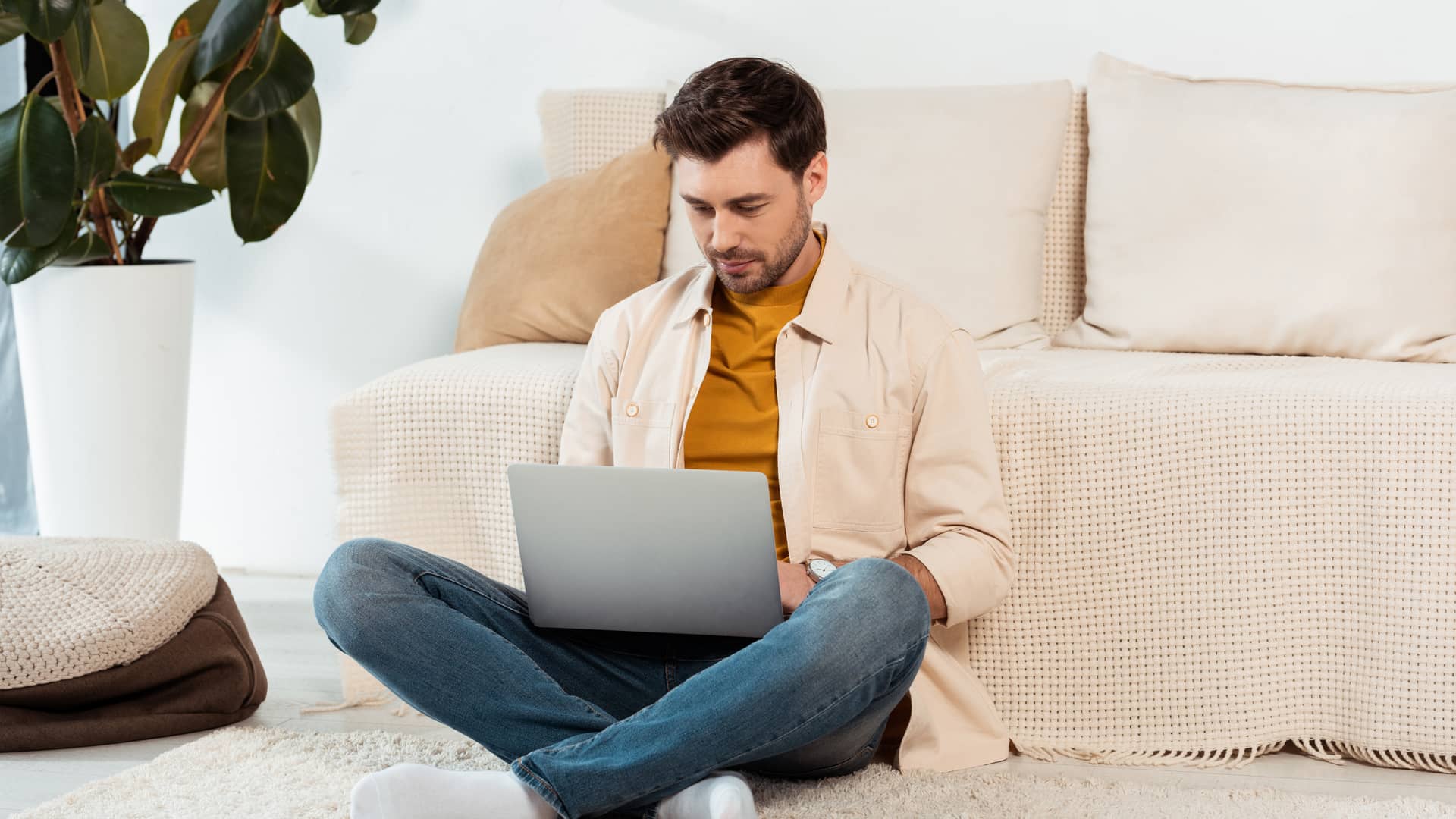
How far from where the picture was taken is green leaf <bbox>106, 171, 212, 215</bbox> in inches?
83.3

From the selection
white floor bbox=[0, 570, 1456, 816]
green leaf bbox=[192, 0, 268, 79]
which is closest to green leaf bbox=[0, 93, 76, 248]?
green leaf bbox=[192, 0, 268, 79]

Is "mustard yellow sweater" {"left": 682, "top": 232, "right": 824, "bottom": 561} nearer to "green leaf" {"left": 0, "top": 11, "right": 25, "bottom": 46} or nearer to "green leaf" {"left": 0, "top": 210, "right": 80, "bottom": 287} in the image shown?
"green leaf" {"left": 0, "top": 210, "right": 80, "bottom": 287}

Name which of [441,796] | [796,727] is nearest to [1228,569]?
[796,727]

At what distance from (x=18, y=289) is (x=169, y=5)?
0.73m

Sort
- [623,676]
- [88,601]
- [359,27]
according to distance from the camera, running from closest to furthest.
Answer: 1. [623,676]
2. [88,601]
3. [359,27]

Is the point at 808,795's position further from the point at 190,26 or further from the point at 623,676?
the point at 190,26

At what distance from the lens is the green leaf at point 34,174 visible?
201 centimetres

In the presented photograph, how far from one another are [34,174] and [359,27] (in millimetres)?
617

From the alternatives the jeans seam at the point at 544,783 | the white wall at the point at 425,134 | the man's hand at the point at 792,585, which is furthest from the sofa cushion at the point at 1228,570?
the white wall at the point at 425,134

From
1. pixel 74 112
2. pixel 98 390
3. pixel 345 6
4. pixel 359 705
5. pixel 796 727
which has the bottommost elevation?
pixel 359 705

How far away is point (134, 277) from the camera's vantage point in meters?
2.19

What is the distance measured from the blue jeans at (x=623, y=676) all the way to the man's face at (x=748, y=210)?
0.36 metres

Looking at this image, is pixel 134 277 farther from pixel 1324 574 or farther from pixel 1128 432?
pixel 1324 574

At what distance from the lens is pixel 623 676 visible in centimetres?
144
